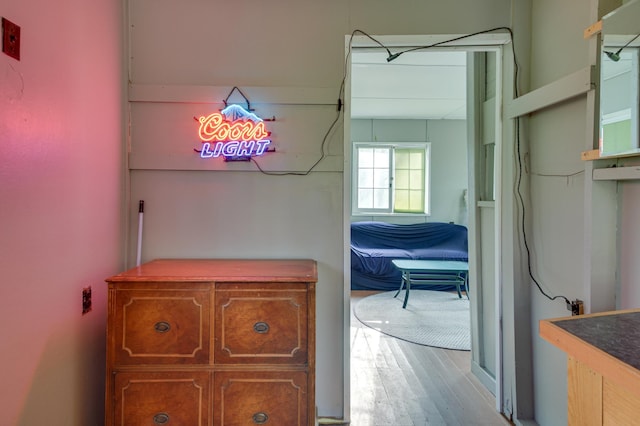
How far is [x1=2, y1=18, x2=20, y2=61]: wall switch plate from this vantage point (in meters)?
1.20

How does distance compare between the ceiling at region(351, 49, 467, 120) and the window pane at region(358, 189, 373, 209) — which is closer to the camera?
the ceiling at region(351, 49, 467, 120)

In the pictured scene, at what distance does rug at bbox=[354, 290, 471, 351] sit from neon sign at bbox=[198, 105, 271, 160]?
244cm

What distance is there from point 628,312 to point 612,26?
119 centimetres

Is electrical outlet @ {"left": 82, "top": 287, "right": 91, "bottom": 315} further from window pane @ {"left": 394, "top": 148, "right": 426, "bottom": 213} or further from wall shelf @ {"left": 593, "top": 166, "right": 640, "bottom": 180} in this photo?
window pane @ {"left": 394, "top": 148, "right": 426, "bottom": 213}

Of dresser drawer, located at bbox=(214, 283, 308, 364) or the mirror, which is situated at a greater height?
the mirror

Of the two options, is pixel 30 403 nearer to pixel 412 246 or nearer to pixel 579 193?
pixel 579 193

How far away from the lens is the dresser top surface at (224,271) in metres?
1.56

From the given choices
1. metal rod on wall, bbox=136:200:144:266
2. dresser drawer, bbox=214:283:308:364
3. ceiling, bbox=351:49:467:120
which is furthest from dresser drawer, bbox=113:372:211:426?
ceiling, bbox=351:49:467:120

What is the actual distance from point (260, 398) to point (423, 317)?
2902 mm

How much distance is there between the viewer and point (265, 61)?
209 cm

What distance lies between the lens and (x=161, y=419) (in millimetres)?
1546

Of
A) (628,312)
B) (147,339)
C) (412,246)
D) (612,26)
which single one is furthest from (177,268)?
(412,246)

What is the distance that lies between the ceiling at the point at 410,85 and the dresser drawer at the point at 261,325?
80.6 inches

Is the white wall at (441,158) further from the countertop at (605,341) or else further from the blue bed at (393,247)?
the countertop at (605,341)
